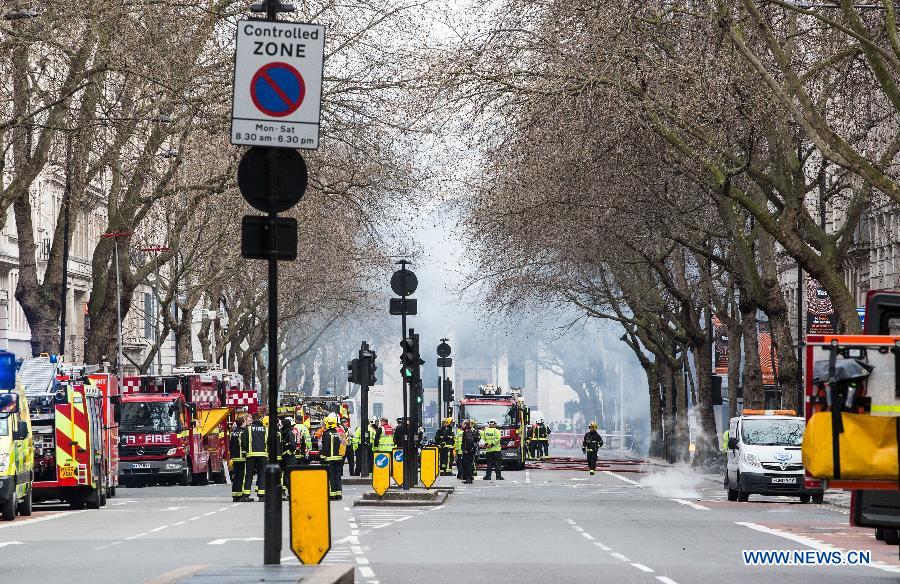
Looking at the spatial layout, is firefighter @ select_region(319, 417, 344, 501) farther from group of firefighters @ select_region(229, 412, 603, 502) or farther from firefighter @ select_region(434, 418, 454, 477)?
firefighter @ select_region(434, 418, 454, 477)

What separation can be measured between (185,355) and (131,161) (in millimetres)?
26867

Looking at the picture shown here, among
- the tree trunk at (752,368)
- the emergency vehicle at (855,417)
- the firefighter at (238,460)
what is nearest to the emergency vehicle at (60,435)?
the firefighter at (238,460)

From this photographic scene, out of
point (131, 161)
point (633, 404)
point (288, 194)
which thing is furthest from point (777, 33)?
point (633, 404)

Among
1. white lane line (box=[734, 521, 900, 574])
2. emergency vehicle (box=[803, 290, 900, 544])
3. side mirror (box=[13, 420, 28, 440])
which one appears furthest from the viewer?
side mirror (box=[13, 420, 28, 440])

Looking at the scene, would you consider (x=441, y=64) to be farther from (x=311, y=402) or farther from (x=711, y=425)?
(x=311, y=402)

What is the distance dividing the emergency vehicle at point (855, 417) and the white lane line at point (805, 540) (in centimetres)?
585

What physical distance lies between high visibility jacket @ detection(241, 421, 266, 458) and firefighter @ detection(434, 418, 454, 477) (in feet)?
51.0

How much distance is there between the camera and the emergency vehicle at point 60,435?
35281mm

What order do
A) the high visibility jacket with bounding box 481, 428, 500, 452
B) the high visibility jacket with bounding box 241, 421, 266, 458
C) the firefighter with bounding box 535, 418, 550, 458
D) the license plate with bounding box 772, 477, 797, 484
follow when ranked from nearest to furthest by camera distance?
the high visibility jacket with bounding box 241, 421, 266, 458 → the license plate with bounding box 772, 477, 797, 484 → the high visibility jacket with bounding box 481, 428, 500, 452 → the firefighter with bounding box 535, 418, 550, 458

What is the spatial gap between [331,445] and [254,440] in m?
1.50

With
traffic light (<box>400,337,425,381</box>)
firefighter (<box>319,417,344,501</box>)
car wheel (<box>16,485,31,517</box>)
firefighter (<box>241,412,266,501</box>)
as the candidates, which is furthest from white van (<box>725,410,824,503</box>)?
car wheel (<box>16,485,31,517</box>)

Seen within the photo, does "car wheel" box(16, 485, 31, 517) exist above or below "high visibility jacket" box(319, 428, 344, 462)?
below

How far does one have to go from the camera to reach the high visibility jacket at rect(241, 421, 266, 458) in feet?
114

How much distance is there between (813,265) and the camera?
34.9 meters
